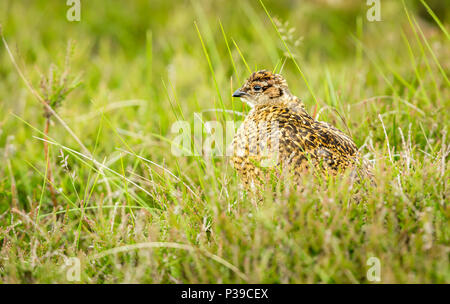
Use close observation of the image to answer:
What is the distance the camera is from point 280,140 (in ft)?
8.98

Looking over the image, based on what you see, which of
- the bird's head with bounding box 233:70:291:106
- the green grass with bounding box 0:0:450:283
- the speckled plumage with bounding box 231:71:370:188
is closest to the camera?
the green grass with bounding box 0:0:450:283

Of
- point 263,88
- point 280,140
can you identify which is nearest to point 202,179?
point 280,140

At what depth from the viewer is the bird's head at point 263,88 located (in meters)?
3.28

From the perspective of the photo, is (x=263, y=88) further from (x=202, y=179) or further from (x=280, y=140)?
(x=202, y=179)

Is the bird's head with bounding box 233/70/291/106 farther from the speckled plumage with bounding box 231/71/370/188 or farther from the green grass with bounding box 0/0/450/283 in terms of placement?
the green grass with bounding box 0/0/450/283

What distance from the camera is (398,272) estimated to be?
188cm

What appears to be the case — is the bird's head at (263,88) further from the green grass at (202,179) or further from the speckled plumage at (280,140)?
the green grass at (202,179)

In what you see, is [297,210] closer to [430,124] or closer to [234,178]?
[234,178]

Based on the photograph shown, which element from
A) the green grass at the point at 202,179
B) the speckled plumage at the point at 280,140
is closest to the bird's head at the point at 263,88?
the speckled plumage at the point at 280,140

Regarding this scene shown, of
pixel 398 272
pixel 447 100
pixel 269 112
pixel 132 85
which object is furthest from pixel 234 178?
pixel 132 85

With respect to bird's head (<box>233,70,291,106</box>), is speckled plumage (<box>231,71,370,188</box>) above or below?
below

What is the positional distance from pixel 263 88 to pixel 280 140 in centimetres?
71

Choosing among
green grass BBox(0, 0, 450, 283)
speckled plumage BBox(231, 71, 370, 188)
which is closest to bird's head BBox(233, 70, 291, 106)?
speckled plumage BBox(231, 71, 370, 188)

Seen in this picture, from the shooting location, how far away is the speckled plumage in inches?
103
